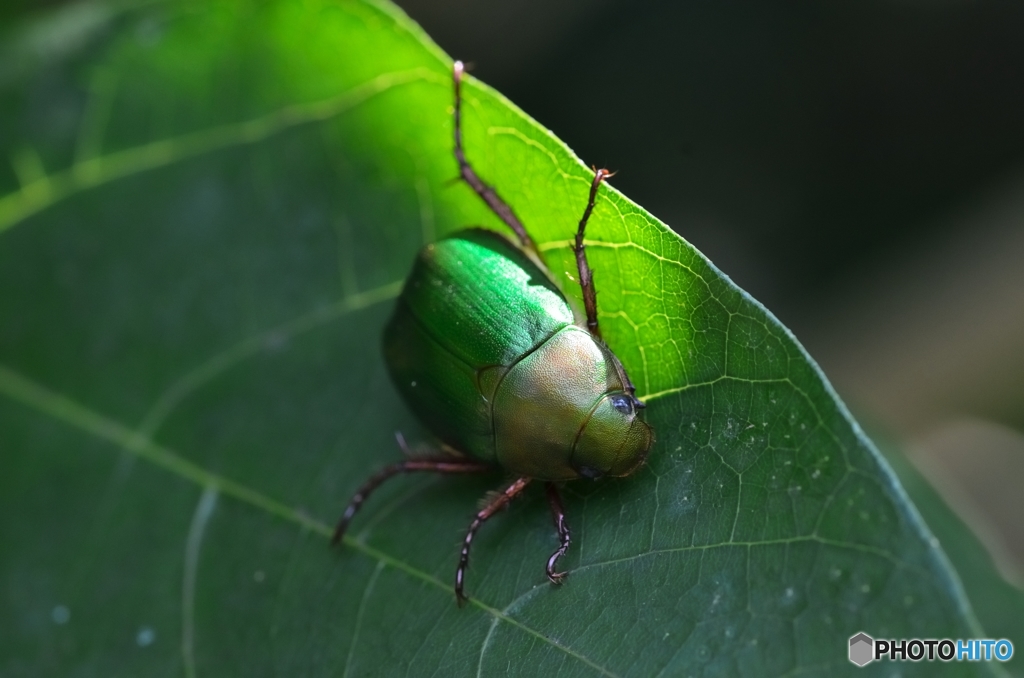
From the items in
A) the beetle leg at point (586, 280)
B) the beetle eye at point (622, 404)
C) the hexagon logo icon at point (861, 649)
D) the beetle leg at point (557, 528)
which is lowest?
the hexagon logo icon at point (861, 649)

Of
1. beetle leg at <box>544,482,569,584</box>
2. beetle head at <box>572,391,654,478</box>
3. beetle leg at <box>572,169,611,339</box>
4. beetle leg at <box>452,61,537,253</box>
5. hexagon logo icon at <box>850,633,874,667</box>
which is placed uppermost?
beetle leg at <box>452,61,537,253</box>

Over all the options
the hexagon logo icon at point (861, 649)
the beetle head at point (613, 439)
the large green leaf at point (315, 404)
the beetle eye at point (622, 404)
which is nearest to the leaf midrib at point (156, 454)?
the large green leaf at point (315, 404)

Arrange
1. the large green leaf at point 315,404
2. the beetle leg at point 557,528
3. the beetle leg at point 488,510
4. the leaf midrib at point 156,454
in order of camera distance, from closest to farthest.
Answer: the large green leaf at point 315,404, the beetle leg at point 557,528, the beetle leg at point 488,510, the leaf midrib at point 156,454

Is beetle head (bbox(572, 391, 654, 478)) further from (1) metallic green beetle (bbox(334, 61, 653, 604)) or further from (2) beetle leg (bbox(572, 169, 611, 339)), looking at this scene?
(2) beetle leg (bbox(572, 169, 611, 339))

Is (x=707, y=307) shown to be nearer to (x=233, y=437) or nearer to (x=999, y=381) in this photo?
(x=233, y=437)

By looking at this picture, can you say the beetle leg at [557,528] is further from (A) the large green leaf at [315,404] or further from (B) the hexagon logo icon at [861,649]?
(B) the hexagon logo icon at [861,649]

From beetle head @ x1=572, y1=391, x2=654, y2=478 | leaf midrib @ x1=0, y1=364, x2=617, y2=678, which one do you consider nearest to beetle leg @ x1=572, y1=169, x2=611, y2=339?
beetle head @ x1=572, y1=391, x2=654, y2=478
